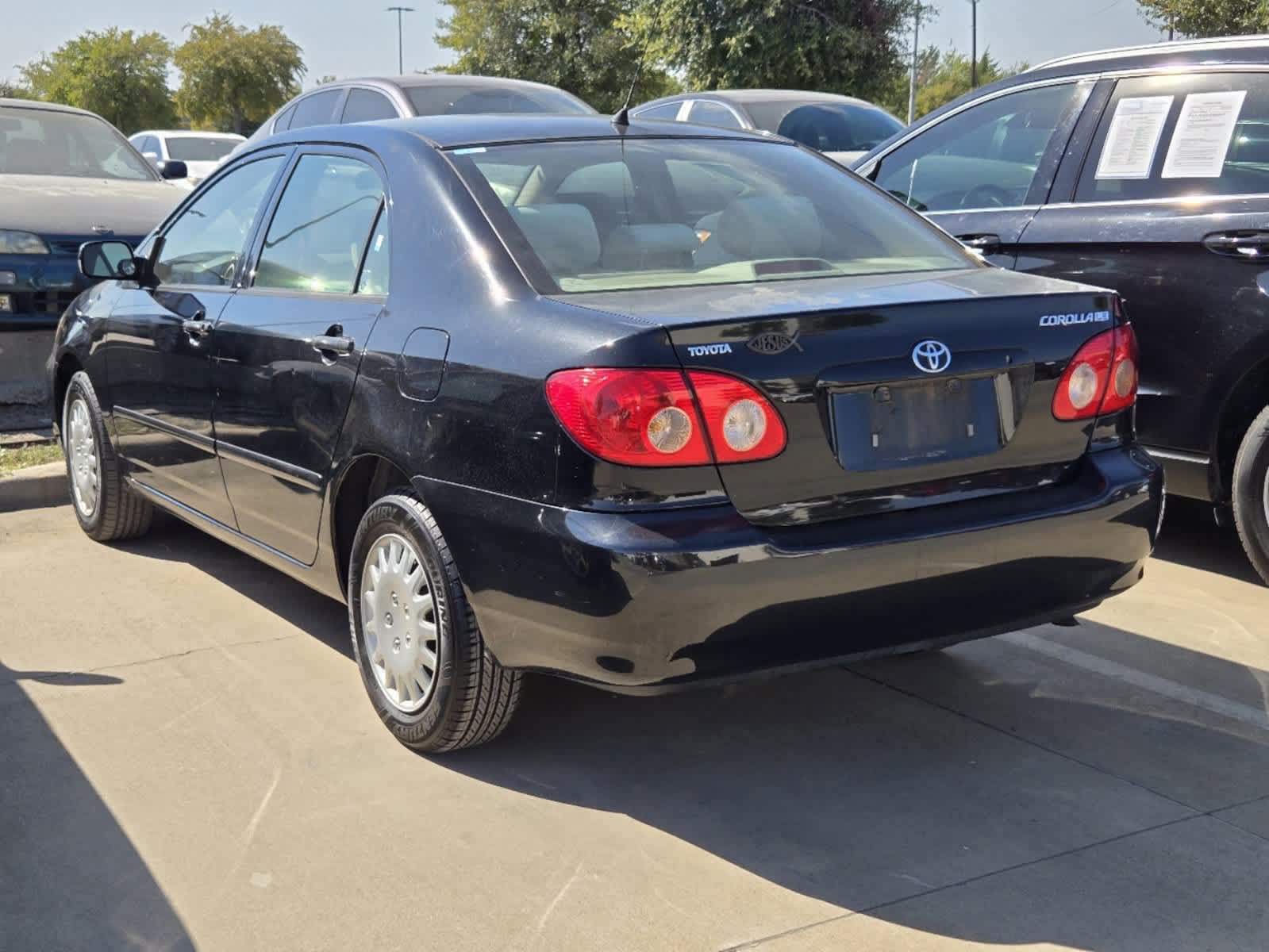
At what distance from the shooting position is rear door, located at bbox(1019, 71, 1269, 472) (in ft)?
16.5

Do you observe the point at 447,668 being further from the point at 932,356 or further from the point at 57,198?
the point at 57,198

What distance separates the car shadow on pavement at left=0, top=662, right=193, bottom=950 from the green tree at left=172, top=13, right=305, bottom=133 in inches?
2273

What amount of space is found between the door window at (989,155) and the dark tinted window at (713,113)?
5006 mm

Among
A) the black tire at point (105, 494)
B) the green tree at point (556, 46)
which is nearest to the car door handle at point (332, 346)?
the black tire at point (105, 494)

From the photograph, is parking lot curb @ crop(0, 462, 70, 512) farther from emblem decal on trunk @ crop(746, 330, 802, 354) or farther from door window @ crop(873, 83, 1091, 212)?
emblem decal on trunk @ crop(746, 330, 802, 354)

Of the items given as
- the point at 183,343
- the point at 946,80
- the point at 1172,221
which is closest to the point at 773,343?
the point at 183,343

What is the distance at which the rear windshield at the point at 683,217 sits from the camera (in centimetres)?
375

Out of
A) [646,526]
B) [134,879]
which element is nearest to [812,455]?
[646,526]

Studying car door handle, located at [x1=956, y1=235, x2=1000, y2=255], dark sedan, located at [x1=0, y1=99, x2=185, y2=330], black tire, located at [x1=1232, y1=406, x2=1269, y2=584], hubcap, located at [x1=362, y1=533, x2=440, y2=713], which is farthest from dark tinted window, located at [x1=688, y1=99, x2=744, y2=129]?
hubcap, located at [x1=362, y1=533, x2=440, y2=713]

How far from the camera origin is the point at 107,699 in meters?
4.29

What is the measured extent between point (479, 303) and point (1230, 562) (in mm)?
3301

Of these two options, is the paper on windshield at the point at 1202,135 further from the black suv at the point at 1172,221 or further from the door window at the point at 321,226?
the door window at the point at 321,226

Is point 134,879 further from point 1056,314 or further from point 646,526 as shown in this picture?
point 1056,314

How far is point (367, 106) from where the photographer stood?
31.4 ft
